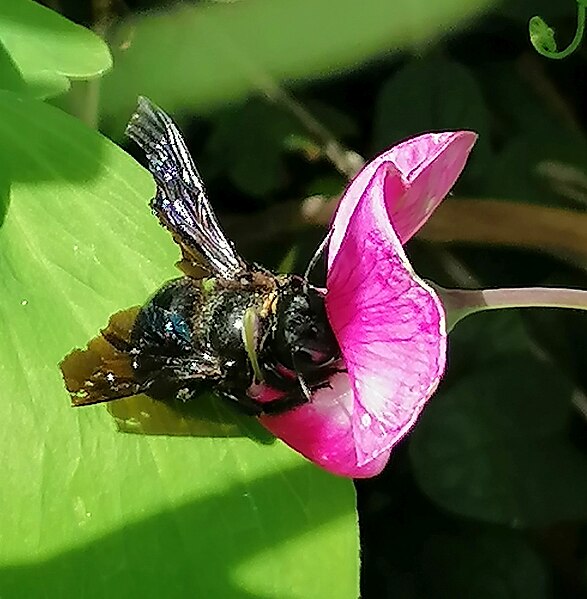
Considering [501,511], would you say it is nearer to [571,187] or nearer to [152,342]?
[571,187]

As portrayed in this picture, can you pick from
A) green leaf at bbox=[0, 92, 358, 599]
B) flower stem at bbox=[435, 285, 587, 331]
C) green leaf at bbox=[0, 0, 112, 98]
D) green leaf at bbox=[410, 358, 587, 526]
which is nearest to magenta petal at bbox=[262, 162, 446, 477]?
flower stem at bbox=[435, 285, 587, 331]

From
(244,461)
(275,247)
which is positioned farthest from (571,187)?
(244,461)

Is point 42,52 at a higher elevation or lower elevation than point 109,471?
higher

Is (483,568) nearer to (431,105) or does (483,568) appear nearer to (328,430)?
(431,105)

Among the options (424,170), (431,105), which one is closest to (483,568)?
(431,105)

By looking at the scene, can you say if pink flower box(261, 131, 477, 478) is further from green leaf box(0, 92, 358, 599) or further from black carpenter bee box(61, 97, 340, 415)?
green leaf box(0, 92, 358, 599)
